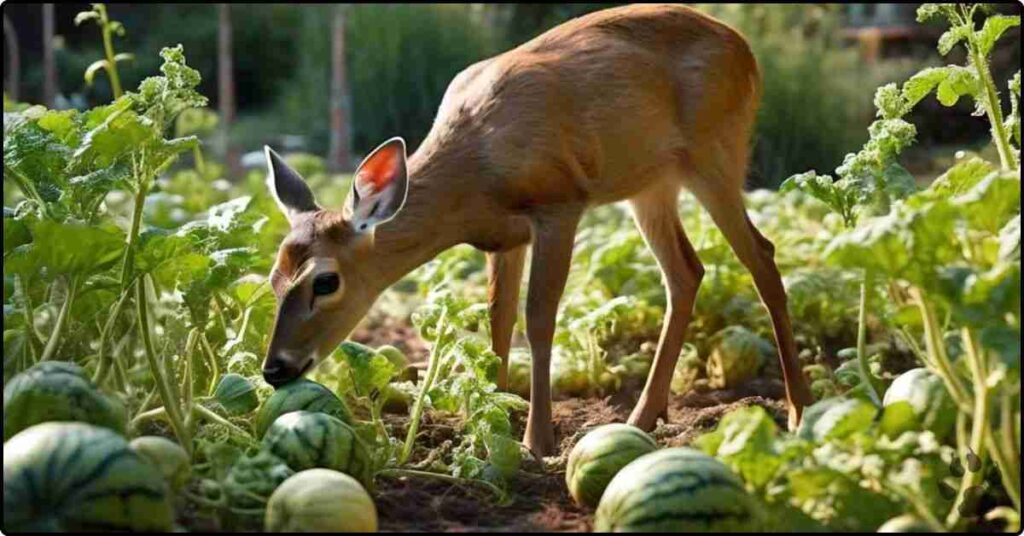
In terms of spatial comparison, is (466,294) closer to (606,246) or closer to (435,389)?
(606,246)

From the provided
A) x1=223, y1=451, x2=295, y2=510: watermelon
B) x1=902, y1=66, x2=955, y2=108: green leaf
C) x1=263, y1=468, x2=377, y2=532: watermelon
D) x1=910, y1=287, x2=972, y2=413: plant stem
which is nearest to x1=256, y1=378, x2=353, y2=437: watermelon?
x1=223, y1=451, x2=295, y2=510: watermelon

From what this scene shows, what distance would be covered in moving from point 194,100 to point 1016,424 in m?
→ 2.72

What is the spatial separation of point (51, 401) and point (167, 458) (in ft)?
1.33

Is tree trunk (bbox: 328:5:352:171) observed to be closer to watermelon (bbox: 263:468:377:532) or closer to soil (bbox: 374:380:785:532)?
soil (bbox: 374:380:785:532)

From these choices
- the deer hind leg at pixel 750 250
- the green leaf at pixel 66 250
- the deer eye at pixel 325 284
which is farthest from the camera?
the deer hind leg at pixel 750 250

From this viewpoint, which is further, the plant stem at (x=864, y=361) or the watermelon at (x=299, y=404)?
the watermelon at (x=299, y=404)

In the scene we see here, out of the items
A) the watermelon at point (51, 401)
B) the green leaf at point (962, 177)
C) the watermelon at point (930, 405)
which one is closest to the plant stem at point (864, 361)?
the watermelon at point (930, 405)

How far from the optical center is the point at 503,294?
6.03 metres

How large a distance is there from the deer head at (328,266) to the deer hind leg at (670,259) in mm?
1442

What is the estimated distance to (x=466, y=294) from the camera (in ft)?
27.9

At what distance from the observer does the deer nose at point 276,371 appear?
16.2ft

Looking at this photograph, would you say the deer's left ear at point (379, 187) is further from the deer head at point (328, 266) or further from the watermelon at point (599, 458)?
the watermelon at point (599, 458)

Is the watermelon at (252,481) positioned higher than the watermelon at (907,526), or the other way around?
the watermelon at (907,526)

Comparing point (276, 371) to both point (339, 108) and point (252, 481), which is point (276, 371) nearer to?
point (252, 481)
